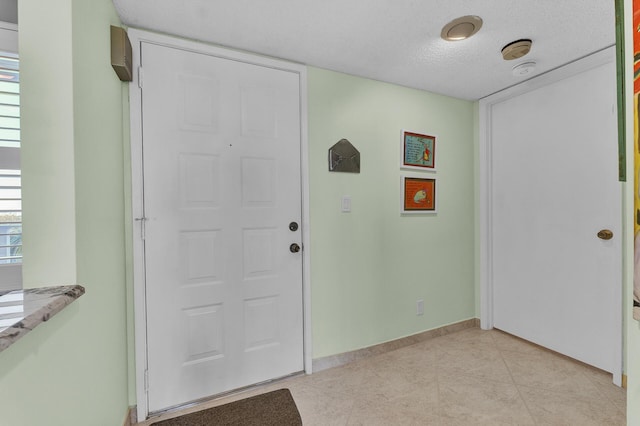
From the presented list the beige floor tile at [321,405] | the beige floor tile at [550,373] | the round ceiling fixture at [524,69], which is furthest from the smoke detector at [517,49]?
the beige floor tile at [321,405]

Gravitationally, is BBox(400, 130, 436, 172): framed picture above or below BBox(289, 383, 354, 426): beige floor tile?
above

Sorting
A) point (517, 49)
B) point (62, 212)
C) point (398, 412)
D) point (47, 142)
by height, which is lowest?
point (398, 412)

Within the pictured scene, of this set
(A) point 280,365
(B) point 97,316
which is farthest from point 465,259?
(B) point 97,316

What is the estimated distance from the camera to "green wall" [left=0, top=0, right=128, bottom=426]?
0.80 meters

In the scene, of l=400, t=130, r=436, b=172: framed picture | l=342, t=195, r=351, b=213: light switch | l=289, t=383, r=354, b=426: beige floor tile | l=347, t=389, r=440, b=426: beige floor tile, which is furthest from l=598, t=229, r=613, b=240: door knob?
l=289, t=383, r=354, b=426: beige floor tile

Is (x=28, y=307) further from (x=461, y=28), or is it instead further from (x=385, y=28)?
(x=461, y=28)

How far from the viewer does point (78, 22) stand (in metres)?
1.04

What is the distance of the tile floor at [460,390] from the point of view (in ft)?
5.43

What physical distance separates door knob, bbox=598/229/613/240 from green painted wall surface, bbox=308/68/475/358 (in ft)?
3.23

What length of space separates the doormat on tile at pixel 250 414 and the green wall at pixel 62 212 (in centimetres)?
50

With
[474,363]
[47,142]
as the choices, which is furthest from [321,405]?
[47,142]

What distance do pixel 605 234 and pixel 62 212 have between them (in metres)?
3.00

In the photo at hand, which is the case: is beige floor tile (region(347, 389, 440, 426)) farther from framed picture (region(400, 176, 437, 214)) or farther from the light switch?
framed picture (region(400, 176, 437, 214))

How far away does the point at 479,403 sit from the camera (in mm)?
1771
